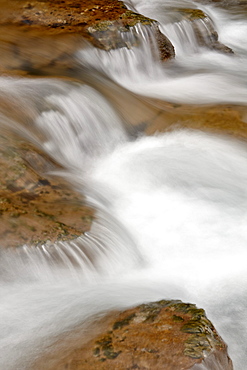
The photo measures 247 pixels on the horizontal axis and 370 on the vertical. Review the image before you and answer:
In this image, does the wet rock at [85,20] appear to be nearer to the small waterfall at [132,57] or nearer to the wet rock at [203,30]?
the small waterfall at [132,57]

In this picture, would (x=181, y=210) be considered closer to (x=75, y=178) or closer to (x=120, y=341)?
(x=75, y=178)

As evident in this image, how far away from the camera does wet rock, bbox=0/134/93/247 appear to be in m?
3.93

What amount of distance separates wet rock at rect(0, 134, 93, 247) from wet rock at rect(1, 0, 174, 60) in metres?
3.22

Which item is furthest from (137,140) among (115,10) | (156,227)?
(115,10)

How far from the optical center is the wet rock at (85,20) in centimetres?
777

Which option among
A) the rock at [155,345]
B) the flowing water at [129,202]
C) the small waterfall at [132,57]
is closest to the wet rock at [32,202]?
the flowing water at [129,202]

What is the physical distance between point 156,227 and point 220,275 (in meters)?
0.82

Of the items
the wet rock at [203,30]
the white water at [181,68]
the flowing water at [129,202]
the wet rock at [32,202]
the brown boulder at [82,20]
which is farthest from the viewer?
the wet rock at [203,30]

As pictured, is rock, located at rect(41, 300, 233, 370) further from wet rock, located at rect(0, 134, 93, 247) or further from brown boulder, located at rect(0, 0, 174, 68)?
brown boulder, located at rect(0, 0, 174, 68)

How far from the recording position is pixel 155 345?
2.94 metres

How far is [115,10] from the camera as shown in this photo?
8.32 m

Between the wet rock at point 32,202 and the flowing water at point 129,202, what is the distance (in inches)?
3.8

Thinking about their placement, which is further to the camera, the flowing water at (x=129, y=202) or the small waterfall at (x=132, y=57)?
the small waterfall at (x=132, y=57)

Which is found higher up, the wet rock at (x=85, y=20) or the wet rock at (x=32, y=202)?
the wet rock at (x=85, y=20)
